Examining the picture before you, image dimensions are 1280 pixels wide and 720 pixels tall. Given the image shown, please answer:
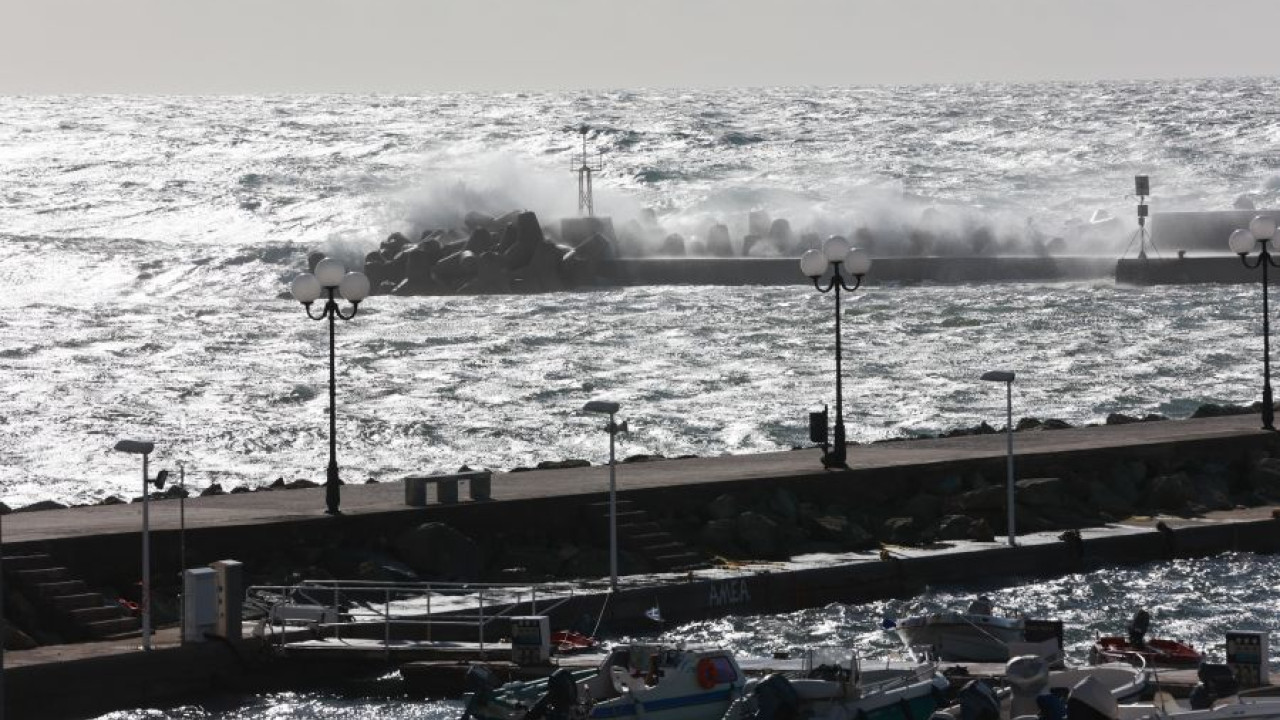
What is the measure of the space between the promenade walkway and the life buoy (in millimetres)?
6411

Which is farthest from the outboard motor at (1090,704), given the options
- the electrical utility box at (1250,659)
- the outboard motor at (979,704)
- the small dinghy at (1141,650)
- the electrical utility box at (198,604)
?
the electrical utility box at (198,604)

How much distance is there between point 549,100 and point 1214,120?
5694cm

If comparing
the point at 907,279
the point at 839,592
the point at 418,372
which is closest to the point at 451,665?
the point at 839,592

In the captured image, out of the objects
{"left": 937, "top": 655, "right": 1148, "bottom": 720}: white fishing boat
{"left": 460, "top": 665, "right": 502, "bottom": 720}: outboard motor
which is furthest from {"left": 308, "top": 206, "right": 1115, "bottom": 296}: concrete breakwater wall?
{"left": 937, "top": 655, "right": 1148, "bottom": 720}: white fishing boat

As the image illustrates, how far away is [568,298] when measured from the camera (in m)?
63.5

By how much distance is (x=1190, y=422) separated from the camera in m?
31.5

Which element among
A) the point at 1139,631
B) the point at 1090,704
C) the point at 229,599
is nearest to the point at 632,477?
the point at 229,599

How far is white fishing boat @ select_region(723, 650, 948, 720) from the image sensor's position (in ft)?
50.6

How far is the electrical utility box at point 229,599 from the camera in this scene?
723 inches

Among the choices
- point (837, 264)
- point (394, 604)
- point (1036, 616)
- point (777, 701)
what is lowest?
point (1036, 616)

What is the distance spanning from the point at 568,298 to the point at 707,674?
47628 millimetres

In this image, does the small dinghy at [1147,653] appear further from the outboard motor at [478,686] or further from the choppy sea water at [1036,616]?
the outboard motor at [478,686]

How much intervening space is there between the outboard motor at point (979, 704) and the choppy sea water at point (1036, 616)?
9.34 feet

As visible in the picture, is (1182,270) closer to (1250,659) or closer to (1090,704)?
Answer: (1250,659)
